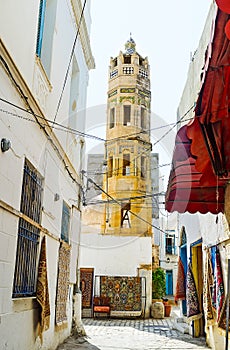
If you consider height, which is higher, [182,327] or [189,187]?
[189,187]

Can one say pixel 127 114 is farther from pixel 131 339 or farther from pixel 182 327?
pixel 131 339

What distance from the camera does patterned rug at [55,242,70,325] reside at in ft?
27.7

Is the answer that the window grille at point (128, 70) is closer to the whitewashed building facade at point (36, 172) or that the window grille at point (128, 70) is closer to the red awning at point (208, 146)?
the whitewashed building facade at point (36, 172)

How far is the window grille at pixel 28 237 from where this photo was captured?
579 centimetres

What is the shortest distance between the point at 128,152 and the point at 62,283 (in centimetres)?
1469

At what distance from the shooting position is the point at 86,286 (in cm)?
1662

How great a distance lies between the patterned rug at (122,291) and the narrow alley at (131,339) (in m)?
2.94

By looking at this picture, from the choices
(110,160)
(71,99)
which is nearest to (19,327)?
(71,99)

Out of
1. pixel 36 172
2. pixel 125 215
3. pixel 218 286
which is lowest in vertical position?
pixel 218 286

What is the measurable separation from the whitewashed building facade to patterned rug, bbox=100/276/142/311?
20.2 feet

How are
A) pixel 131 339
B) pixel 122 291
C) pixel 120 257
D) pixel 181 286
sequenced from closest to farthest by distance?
pixel 131 339, pixel 181 286, pixel 122 291, pixel 120 257

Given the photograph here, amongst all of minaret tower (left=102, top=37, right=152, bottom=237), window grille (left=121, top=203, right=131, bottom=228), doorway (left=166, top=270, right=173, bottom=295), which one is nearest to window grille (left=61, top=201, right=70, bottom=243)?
minaret tower (left=102, top=37, right=152, bottom=237)

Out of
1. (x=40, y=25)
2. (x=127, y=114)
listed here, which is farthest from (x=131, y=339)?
(x=127, y=114)

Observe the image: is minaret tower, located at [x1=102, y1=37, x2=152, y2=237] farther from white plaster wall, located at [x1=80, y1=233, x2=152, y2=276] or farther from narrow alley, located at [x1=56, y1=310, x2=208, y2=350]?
narrow alley, located at [x1=56, y1=310, x2=208, y2=350]
